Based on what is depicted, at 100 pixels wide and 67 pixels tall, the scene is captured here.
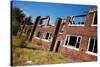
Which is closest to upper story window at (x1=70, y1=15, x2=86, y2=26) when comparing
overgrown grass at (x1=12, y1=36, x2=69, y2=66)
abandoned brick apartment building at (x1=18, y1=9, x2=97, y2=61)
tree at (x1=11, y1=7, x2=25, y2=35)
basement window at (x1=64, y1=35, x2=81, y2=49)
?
abandoned brick apartment building at (x1=18, y1=9, x2=97, y2=61)

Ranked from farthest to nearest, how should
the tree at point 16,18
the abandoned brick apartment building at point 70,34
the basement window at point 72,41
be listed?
Answer: the basement window at point 72,41
the abandoned brick apartment building at point 70,34
the tree at point 16,18

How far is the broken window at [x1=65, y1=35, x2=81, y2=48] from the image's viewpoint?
2854 millimetres

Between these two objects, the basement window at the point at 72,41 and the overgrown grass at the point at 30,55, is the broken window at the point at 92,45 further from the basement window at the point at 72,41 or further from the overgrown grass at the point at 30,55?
the overgrown grass at the point at 30,55

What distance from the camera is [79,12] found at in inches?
115

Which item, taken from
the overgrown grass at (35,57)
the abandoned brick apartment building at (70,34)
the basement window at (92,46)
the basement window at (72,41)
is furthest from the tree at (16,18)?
the basement window at (92,46)

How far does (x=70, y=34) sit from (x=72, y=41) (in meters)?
0.11

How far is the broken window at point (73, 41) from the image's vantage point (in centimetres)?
285

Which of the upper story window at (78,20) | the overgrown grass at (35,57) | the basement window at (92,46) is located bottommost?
the overgrown grass at (35,57)

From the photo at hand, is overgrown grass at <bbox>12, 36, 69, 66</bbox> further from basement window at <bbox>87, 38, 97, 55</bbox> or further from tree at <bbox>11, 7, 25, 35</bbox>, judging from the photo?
basement window at <bbox>87, 38, 97, 55</bbox>

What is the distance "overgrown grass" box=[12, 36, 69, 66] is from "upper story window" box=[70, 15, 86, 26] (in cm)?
49

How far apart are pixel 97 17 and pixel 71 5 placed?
44cm

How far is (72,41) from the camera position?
288 cm
